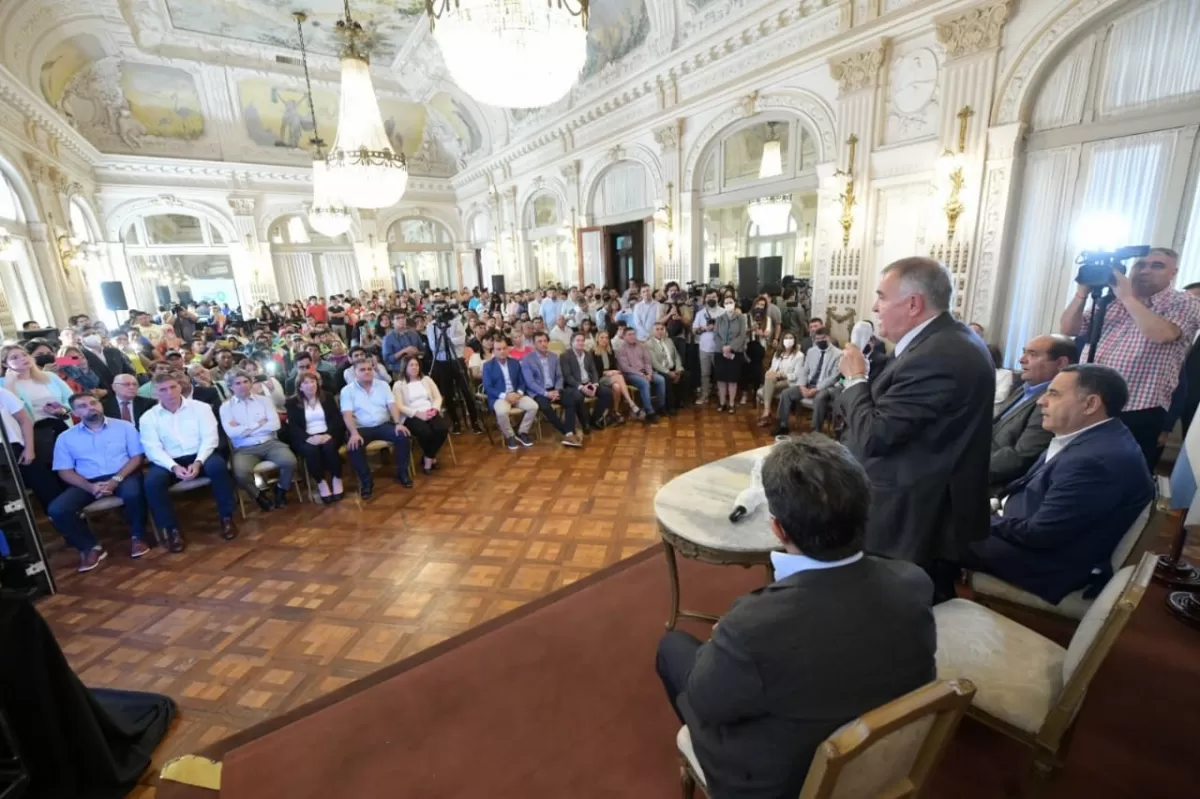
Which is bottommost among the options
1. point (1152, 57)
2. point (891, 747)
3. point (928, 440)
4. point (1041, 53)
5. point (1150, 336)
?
point (891, 747)

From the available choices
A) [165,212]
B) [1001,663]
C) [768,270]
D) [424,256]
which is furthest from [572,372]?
[424,256]

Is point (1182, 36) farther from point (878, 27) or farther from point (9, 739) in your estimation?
point (9, 739)

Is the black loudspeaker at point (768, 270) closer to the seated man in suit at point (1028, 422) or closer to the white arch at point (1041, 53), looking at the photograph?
the white arch at point (1041, 53)

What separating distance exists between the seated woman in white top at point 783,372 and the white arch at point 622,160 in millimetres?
5065

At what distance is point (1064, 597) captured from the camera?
5.93 feet

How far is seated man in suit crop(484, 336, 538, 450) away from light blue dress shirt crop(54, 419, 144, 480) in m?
2.77

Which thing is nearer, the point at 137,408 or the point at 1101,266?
the point at 1101,266

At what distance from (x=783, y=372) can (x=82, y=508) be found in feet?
19.6

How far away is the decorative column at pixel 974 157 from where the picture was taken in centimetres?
513

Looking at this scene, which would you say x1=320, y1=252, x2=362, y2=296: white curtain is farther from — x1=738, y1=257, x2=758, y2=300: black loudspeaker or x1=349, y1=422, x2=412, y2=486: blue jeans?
x1=349, y1=422, x2=412, y2=486: blue jeans

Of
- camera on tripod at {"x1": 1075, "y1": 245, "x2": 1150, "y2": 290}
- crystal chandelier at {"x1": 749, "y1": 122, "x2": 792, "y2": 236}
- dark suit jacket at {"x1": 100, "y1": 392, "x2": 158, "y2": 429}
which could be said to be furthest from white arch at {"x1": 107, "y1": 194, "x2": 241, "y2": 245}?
camera on tripod at {"x1": 1075, "y1": 245, "x2": 1150, "y2": 290}

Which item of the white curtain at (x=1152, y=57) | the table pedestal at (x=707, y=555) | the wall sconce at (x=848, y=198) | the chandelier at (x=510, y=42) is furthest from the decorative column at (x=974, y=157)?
the table pedestal at (x=707, y=555)

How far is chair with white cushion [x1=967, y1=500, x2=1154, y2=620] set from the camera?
5.27 feet

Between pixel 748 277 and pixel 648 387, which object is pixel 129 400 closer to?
pixel 648 387
